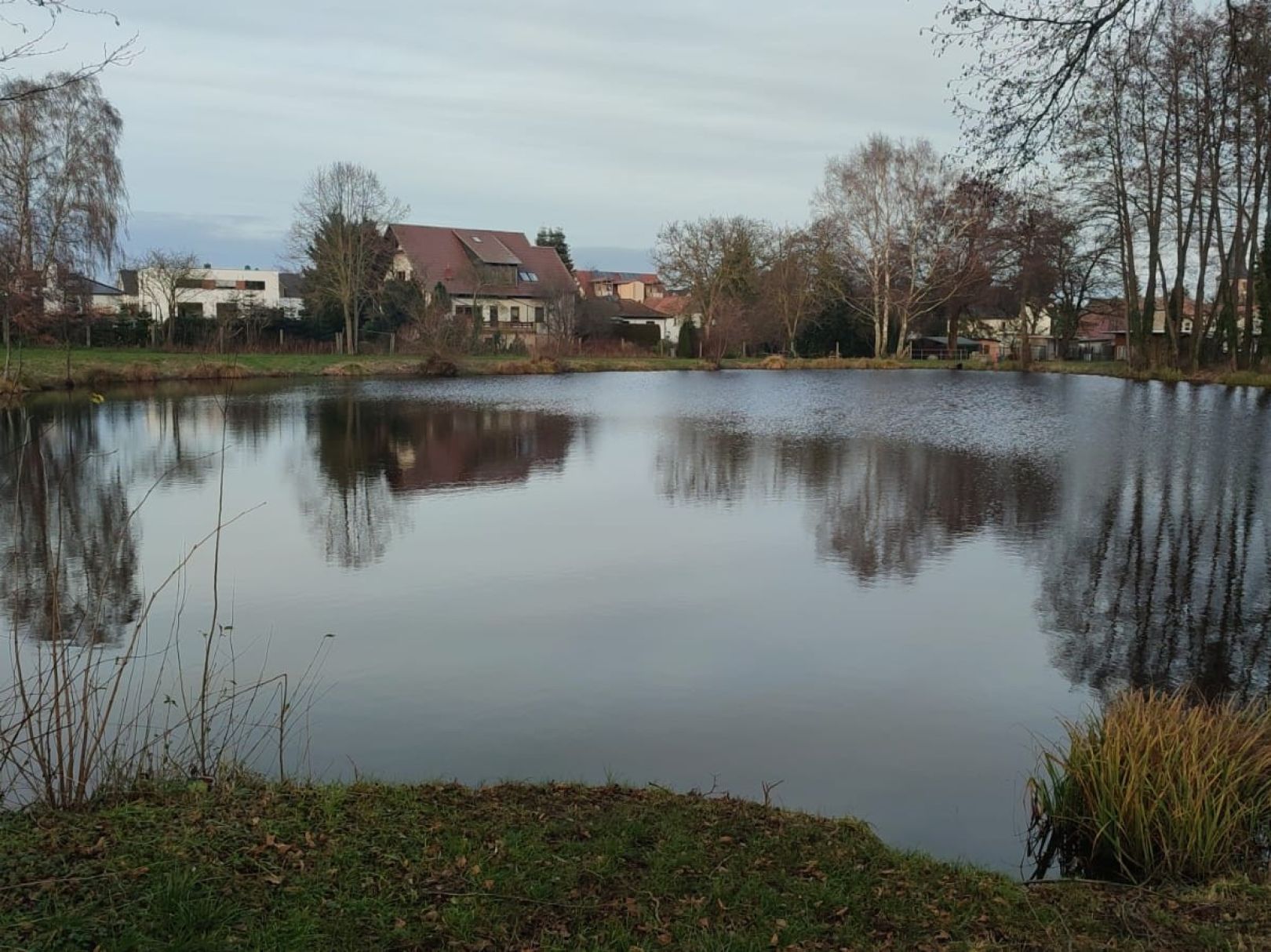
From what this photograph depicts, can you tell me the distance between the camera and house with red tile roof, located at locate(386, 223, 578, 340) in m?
61.3

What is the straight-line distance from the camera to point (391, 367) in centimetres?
4491

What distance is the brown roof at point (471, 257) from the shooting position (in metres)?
62.8

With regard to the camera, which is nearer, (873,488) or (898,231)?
(873,488)

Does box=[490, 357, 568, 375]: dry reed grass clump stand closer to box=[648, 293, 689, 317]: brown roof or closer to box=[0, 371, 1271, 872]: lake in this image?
box=[648, 293, 689, 317]: brown roof

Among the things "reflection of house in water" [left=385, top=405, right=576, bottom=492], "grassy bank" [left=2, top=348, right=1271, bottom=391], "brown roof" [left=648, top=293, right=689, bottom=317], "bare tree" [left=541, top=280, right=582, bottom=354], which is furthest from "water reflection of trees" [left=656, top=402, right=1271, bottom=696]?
"brown roof" [left=648, top=293, right=689, bottom=317]

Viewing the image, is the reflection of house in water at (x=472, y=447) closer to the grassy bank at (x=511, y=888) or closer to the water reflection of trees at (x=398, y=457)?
the water reflection of trees at (x=398, y=457)

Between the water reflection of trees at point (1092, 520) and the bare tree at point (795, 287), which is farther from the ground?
the bare tree at point (795, 287)

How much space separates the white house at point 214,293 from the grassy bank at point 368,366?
7030 millimetres

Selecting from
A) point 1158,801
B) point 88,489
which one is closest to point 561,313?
point 88,489

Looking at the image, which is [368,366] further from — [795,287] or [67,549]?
[67,549]

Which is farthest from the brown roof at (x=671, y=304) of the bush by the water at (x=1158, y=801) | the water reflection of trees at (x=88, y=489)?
the bush by the water at (x=1158, y=801)

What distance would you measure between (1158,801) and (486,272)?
198 ft

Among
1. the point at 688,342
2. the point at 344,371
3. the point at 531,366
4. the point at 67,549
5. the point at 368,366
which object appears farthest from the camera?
the point at 688,342

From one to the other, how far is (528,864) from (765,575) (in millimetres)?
6061
